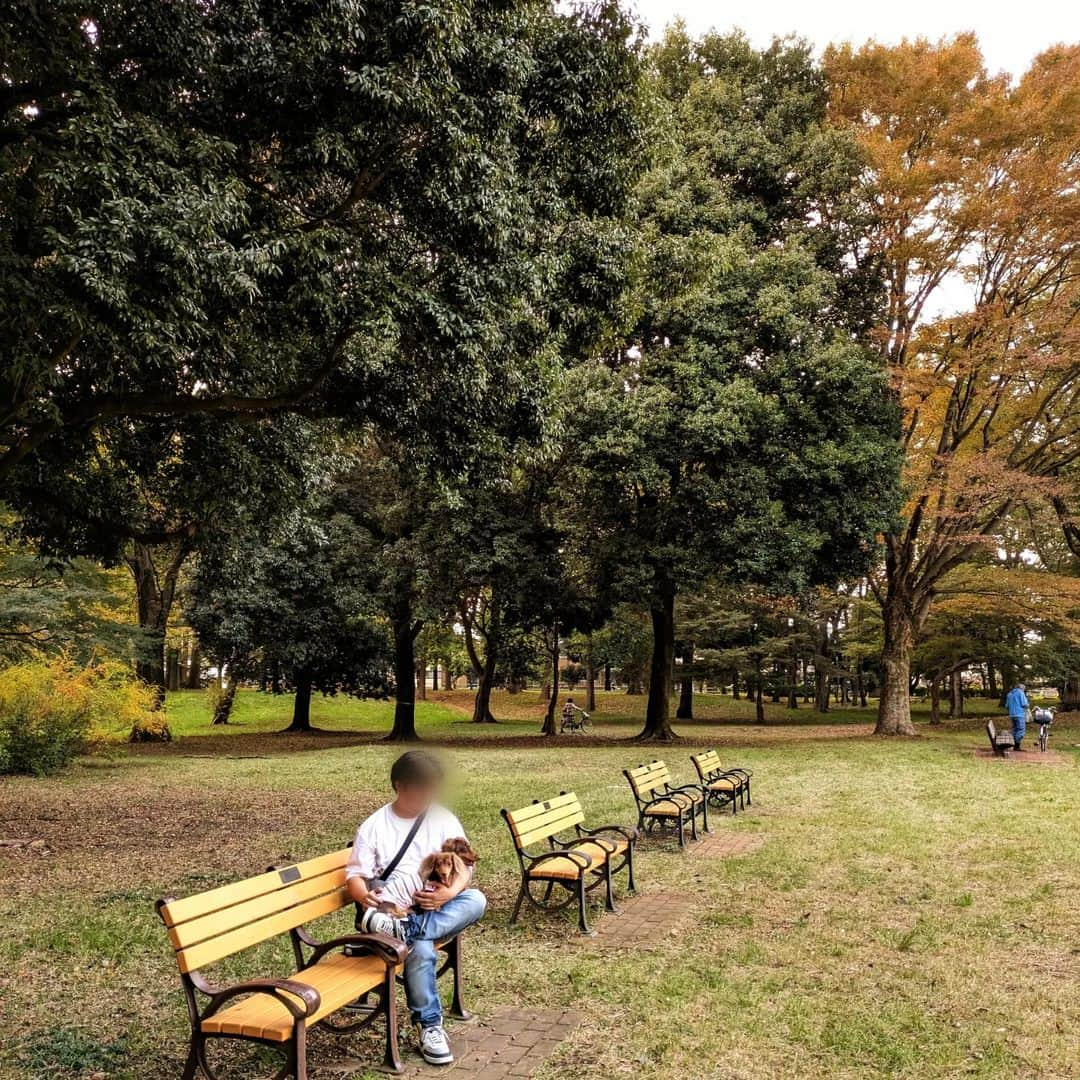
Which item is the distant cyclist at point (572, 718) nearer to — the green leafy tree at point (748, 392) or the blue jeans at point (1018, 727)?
the green leafy tree at point (748, 392)

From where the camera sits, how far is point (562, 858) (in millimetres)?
6723

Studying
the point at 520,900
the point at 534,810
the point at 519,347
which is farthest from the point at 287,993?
the point at 519,347

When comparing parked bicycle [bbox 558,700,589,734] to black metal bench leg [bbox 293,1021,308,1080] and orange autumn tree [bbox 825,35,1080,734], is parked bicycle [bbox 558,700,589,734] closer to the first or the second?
orange autumn tree [bbox 825,35,1080,734]

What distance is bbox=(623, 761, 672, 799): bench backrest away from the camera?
958 centimetres

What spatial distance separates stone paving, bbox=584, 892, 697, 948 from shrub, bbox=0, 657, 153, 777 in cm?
1173

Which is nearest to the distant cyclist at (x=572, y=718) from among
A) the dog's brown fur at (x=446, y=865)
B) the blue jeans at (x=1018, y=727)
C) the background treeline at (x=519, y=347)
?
the background treeline at (x=519, y=347)

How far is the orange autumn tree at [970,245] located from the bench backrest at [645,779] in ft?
40.0

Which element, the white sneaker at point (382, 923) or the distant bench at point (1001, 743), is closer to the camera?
the white sneaker at point (382, 923)

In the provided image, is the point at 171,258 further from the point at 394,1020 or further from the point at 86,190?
the point at 394,1020

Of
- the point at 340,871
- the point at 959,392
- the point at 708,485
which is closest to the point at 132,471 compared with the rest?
the point at 340,871

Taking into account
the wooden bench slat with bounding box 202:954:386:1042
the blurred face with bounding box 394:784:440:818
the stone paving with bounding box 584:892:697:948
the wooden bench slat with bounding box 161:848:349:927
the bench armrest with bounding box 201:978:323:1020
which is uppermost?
the blurred face with bounding box 394:784:440:818

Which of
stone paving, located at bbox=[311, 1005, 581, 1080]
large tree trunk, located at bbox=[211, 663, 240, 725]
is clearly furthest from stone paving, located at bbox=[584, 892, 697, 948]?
large tree trunk, located at bbox=[211, 663, 240, 725]

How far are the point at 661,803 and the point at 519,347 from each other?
527cm

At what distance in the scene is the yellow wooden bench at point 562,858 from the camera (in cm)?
653
